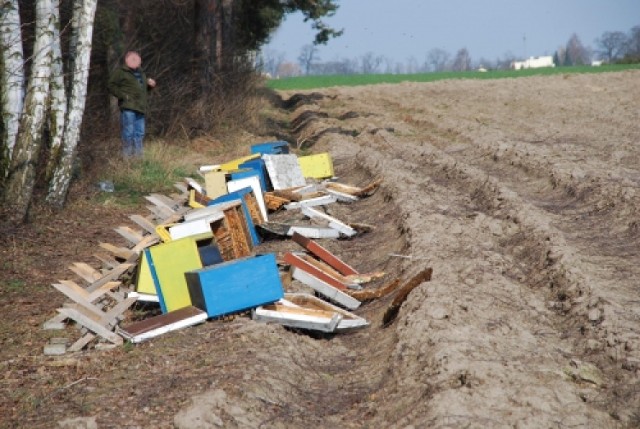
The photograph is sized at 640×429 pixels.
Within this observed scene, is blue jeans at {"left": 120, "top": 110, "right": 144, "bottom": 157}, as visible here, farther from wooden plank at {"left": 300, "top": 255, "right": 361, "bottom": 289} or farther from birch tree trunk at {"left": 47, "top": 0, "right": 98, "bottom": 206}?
wooden plank at {"left": 300, "top": 255, "right": 361, "bottom": 289}

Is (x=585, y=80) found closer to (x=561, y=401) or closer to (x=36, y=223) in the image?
(x=36, y=223)

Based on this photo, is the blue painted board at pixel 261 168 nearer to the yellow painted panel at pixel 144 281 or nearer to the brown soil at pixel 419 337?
the brown soil at pixel 419 337

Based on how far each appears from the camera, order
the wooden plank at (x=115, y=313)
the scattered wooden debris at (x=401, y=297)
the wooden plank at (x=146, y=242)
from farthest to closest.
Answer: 1. the wooden plank at (x=146, y=242)
2. the scattered wooden debris at (x=401, y=297)
3. the wooden plank at (x=115, y=313)

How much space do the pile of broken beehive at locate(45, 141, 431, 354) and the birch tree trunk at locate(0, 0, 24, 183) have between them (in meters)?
1.92

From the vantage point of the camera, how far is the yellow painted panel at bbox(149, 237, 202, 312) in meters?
7.97

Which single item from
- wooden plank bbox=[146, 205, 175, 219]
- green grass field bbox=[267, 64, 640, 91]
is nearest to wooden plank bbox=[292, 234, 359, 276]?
wooden plank bbox=[146, 205, 175, 219]

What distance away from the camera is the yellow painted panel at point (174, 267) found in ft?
26.2

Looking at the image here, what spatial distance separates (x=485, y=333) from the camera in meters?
6.67

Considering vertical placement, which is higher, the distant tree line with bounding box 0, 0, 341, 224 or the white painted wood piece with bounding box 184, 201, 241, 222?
the distant tree line with bounding box 0, 0, 341, 224

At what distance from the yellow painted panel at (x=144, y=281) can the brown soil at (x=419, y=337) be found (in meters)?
0.79

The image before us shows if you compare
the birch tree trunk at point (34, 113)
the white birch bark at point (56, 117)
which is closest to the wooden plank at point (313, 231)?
the birch tree trunk at point (34, 113)


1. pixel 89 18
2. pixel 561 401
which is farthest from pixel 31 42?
pixel 561 401

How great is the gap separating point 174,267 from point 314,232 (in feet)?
10.6

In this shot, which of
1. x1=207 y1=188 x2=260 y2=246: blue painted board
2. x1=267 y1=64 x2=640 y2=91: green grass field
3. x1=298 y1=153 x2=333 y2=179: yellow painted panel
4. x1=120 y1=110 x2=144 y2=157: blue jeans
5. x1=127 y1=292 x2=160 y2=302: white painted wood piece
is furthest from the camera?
x1=267 y1=64 x2=640 y2=91: green grass field
